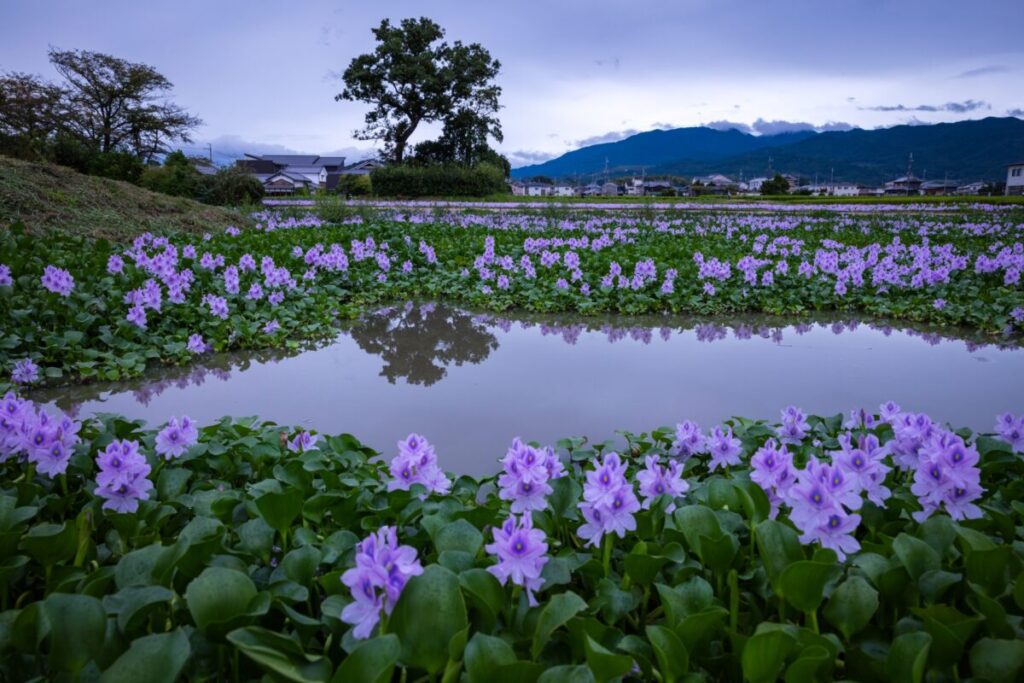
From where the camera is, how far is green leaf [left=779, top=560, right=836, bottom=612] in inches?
50.4

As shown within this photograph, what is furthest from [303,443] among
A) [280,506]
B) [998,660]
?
[998,660]

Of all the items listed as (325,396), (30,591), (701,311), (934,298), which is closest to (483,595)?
(30,591)

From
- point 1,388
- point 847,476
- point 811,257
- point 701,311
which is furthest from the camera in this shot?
point 811,257

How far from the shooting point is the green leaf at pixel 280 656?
3.47 ft

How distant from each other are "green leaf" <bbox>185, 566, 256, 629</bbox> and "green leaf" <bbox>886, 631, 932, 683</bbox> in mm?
1206

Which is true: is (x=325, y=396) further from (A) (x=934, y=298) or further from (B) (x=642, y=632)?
(A) (x=934, y=298)

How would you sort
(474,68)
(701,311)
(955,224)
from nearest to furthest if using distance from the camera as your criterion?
(701,311) → (955,224) → (474,68)

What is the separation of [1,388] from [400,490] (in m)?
2.87

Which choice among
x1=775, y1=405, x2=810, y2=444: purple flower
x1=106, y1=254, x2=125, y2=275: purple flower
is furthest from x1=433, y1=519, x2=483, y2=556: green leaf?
x1=106, y1=254, x2=125, y2=275: purple flower

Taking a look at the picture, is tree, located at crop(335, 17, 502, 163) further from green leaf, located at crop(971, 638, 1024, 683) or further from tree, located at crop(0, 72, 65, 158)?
green leaf, located at crop(971, 638, 1024, 683)

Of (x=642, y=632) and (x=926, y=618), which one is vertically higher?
(x=926, y=618)

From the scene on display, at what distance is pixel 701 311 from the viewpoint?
260 inches

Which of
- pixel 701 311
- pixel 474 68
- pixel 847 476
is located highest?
pixel 474 68

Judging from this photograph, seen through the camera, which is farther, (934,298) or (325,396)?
(934,298)
